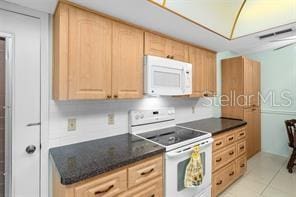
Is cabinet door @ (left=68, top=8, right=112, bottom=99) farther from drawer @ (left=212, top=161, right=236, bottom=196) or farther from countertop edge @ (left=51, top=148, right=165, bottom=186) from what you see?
drawer @ (left=212, top=161, right=236, bottom=196)

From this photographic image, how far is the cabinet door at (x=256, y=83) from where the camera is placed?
3547 mm

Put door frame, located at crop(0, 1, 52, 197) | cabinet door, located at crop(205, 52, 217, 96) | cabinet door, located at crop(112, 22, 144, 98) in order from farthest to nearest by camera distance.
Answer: cabinet door, located at crop(205, 52, 217, 96)
cabinet door, located at crop(112, 22, 144, 98)
door frame, located at crop(0, 1, 52, 197)

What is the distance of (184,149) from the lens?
1.72m

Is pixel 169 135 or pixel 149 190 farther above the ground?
pixel 169 135

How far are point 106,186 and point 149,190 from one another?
43cm

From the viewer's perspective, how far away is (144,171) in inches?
56.0

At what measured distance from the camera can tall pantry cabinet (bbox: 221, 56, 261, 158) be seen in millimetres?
3234

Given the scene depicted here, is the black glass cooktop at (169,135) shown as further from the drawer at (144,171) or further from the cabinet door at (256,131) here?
Result: the cabinet door at (256,131)

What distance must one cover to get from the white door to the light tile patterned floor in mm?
2296

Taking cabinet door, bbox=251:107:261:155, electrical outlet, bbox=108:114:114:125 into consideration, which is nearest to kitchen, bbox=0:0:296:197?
electrical outlet, bbox=108:114:114:125

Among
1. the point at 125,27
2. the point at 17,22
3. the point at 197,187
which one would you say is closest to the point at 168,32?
the point at 125,27

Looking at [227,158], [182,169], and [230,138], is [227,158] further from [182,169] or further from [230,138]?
[182,169]

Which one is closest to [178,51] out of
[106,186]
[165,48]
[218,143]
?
[165,48]

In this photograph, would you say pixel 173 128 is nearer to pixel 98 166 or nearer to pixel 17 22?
pixel 98 166
